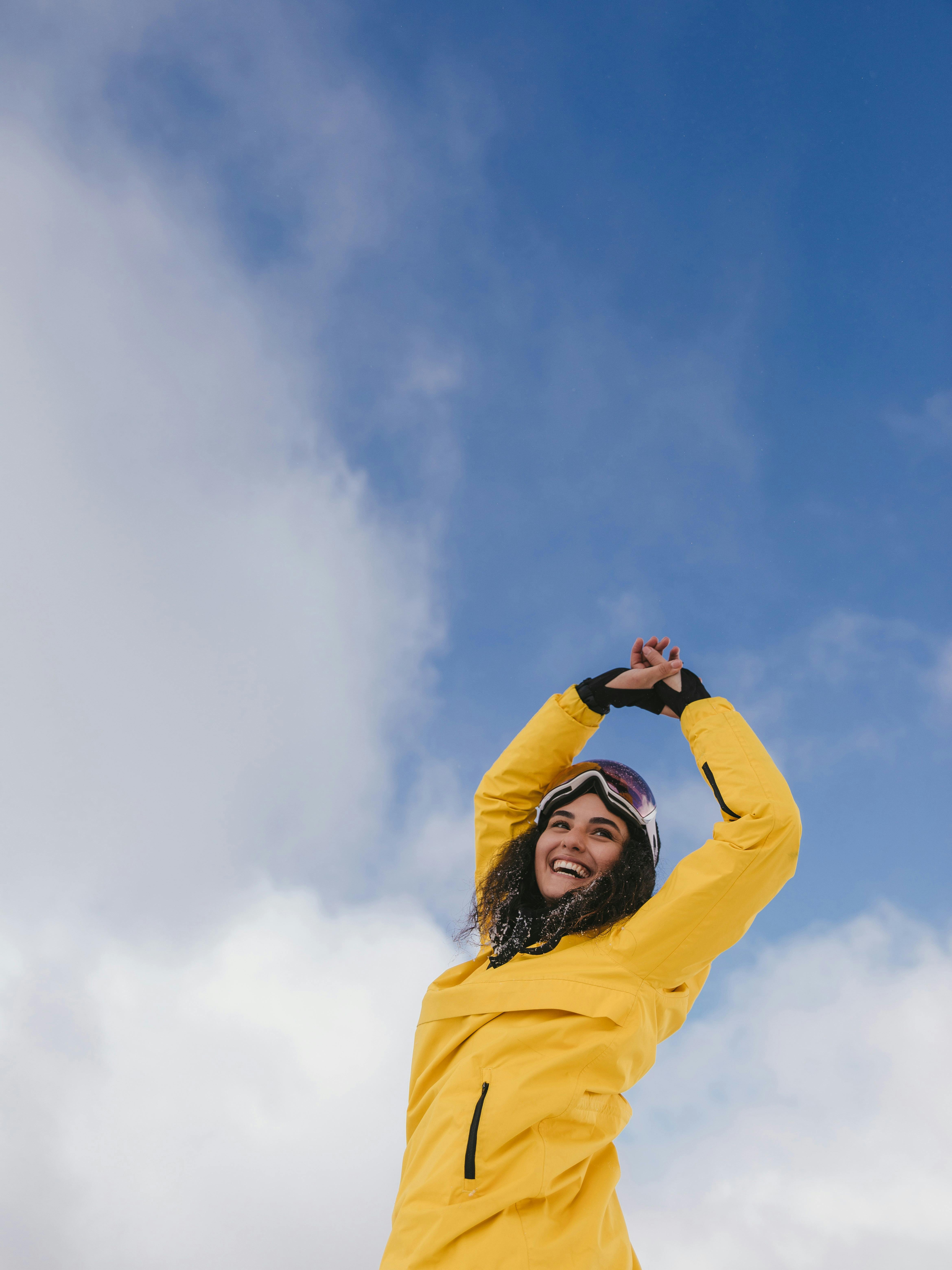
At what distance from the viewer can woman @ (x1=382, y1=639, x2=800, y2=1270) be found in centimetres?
353

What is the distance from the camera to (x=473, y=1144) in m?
3.54

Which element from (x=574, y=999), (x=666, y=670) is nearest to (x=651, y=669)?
(x=666, y=670)

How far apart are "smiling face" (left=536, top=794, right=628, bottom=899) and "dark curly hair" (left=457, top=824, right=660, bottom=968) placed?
0.05 metres

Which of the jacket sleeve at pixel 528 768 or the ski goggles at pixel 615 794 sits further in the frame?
the jacket sleeve at pixel 528 768

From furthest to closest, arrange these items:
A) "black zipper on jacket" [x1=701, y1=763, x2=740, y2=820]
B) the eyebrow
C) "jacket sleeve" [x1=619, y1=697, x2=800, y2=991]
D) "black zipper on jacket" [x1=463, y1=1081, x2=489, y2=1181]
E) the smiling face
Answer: the eyebrow, the smiling face, "black zipper on jacket" [x1=701, y1=763, x2=740, y2=820], "jacket sleeve" [x1=619, y1=697, x2=800, y2=991], "black zipper on jacket" [x1=463, y1=1081, x2=489, y2=1181]

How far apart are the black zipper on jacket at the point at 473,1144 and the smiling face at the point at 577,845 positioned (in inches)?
55.6

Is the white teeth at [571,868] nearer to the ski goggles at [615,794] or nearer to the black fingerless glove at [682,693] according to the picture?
the ski goggles at [615,794]

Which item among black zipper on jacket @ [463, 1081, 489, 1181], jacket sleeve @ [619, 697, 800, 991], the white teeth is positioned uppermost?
the white teeth

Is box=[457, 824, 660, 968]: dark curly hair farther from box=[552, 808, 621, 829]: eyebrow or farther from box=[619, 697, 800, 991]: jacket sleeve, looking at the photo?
box=[619, 697, 800, 991]: jacket sleeve

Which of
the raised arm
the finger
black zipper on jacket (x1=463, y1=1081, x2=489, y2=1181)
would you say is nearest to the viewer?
black zipper on jacket (x1=463, y1=1081, x2=489, y2=1181)

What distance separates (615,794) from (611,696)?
2.41 feet

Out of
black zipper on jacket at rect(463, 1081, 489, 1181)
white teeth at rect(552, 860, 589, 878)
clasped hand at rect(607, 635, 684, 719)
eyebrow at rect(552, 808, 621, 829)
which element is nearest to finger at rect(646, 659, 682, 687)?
clasped hand at rect(607, 635, 684, 719)

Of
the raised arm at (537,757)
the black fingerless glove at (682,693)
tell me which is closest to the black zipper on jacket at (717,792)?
the black fingerless glove at (682,693)

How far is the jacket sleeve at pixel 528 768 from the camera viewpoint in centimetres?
576
